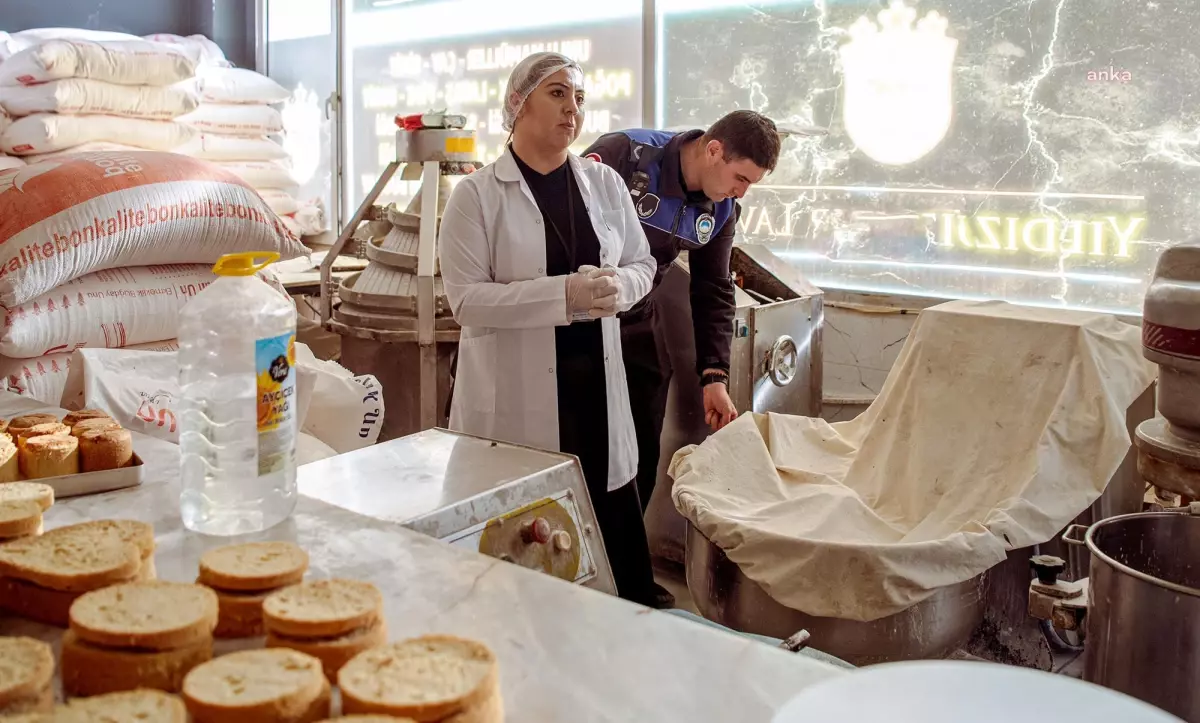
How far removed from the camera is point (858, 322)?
3541mm

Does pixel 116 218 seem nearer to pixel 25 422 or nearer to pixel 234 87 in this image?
pixel 25 422

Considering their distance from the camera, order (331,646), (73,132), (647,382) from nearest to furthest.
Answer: (331,646) < (647,382) < (73,132)

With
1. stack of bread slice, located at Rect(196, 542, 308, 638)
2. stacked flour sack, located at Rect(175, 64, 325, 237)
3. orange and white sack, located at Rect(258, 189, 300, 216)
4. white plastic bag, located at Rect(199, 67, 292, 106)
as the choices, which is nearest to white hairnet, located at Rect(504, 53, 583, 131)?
stack of bread slice, located at Rect(196, 542, 308, 638)

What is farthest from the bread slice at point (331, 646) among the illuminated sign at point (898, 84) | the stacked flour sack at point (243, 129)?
the stacked flour sack at point (243, 129)

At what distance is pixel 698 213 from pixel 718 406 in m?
0.54

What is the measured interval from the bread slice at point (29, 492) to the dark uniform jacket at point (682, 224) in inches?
70.7

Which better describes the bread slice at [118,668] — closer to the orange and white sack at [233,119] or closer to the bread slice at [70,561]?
the bread slice at [70,561]

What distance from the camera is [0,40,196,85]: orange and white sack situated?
3686mm

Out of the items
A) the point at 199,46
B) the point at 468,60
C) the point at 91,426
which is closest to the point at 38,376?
the point at 91,426

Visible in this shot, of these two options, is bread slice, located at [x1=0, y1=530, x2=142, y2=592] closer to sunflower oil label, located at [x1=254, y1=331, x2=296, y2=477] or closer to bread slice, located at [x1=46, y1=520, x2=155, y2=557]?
bread slice, located at [x1=46, y1=520, x2=155, y2=557]

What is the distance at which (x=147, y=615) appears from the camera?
2.31ft

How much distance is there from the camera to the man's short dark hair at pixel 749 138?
8.26 feet

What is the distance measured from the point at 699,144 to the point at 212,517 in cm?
195

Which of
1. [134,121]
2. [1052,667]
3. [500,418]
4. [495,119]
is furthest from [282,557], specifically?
[495,119]
